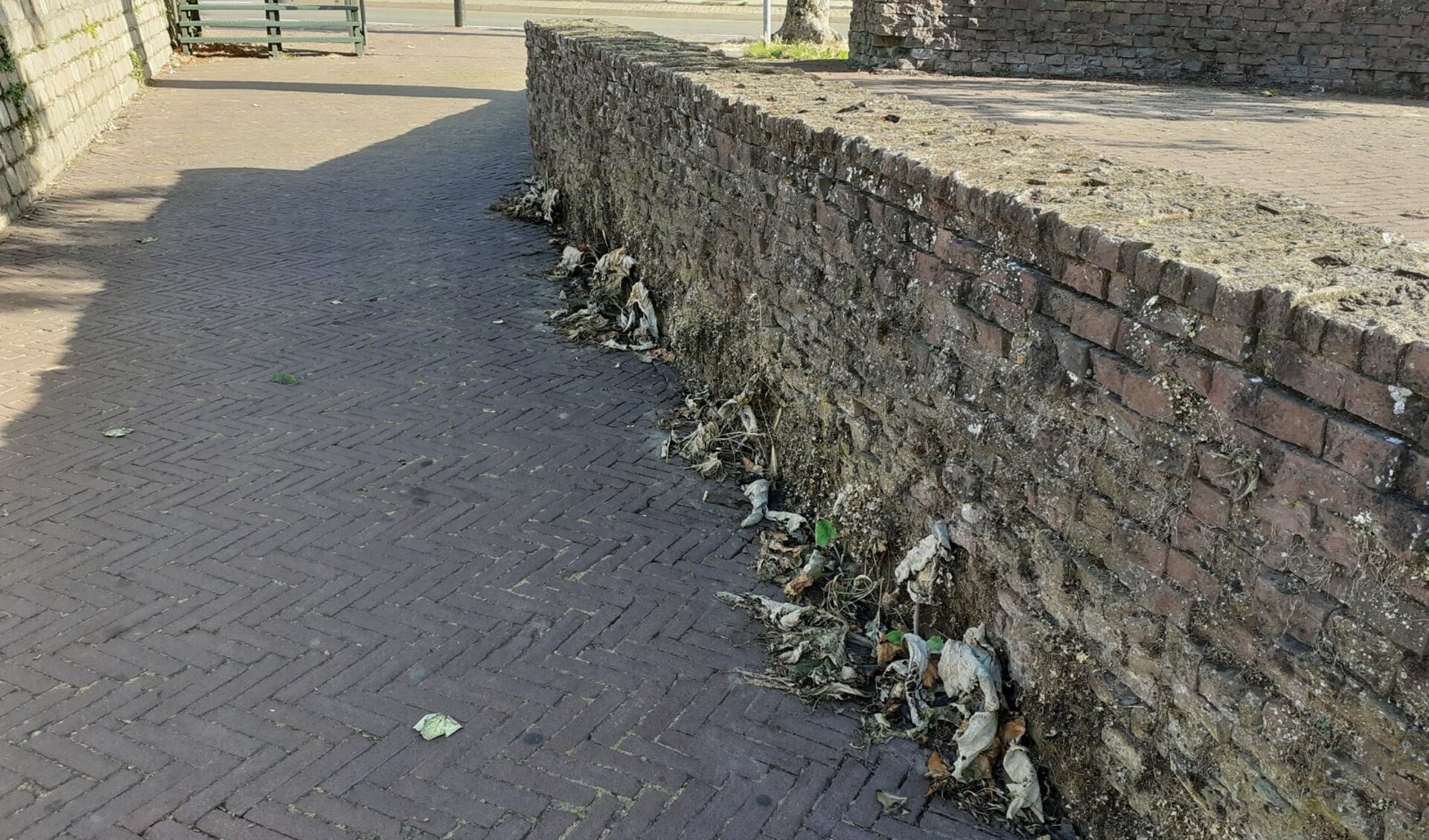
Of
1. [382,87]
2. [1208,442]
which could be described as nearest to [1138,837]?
[1208,442]

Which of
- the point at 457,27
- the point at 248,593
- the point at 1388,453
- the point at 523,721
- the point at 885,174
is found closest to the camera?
the point at 1388,453

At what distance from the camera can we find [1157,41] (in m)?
13.9

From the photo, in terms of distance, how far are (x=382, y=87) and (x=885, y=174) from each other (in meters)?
14.8

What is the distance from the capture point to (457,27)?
76.6 ft

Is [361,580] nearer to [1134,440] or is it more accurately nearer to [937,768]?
[937,768]

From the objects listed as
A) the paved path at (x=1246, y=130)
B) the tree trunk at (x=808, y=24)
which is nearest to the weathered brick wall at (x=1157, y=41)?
the paved path at (x=1246, y=130)

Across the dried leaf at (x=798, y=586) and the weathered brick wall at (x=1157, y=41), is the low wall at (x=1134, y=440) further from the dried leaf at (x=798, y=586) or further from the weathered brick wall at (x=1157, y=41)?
the weathered brick wall at (x=1157, y=41)

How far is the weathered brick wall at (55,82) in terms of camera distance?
957cm

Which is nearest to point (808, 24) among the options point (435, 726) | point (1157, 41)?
point (1157, 41)

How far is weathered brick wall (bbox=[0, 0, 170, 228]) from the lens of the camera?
9.57 m

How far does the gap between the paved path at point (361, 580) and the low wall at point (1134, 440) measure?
65cm

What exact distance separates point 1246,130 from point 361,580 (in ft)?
32.8

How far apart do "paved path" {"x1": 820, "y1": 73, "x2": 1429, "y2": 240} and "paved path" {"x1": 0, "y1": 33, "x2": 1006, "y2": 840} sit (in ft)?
16.0

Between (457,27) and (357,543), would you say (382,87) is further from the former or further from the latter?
(357,543)
